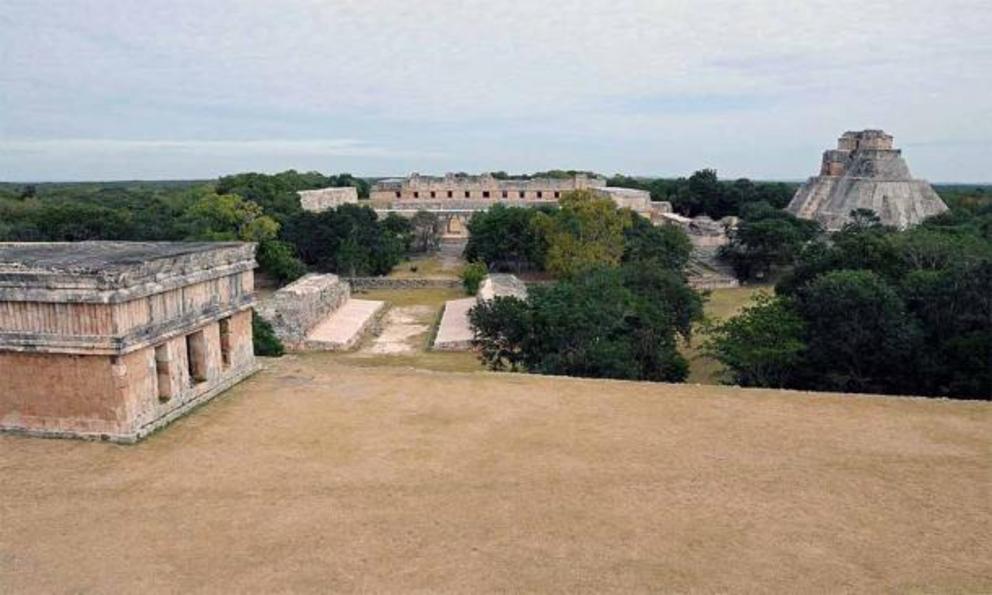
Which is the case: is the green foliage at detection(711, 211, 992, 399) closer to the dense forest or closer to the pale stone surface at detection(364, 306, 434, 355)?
the dense forest

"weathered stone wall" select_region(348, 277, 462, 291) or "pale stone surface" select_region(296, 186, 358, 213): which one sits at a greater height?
"pale stone surface" select_region(296, 186, 358, 213)

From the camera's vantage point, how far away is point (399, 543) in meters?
6.06

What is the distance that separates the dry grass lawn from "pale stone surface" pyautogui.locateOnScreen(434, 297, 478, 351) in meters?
8.32

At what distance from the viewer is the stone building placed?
307 inches

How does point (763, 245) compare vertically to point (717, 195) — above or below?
below

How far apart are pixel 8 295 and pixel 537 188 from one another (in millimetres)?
33945

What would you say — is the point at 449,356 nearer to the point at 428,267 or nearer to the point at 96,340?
the point at 96,340

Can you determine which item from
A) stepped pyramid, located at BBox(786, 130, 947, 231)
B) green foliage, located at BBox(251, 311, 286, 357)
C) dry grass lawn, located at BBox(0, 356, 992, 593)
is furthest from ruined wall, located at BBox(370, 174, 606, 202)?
dry grass lawn, located at BBox(0, 356, 992, 593)

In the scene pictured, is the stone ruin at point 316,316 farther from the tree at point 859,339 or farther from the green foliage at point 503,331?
the tree at point 859,339

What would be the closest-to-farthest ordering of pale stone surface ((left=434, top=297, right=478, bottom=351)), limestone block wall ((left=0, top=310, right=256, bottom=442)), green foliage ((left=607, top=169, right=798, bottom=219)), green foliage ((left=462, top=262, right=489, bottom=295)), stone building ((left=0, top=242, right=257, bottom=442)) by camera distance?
stone building ((left=0, top=242, right=257, bottom=442)) < limestone block wall ((left=0, top=310, right=256, bottom=442)) < pale stone surface ((left=434, top=297, right=478, bottom=351)) < green foliage ((left=462, top=262, right=489, bottom=295)) < green foliage ((left=607, top=169, right=798, bottom=219))

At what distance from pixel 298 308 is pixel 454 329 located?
13.6ft

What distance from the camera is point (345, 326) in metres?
20.5

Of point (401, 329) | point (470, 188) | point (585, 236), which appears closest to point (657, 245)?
point (585, 236)

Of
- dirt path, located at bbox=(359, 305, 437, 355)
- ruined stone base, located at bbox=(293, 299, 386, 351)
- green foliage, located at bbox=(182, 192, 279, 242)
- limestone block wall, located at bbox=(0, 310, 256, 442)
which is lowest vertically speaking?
dirt path, located at bbox=(359, 305, 437, 355)
